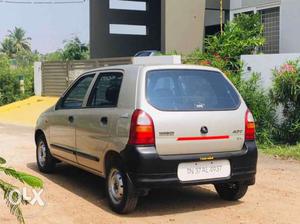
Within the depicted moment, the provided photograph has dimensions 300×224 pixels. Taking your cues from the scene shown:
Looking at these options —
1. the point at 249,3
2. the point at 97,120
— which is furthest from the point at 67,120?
the point at 249,3

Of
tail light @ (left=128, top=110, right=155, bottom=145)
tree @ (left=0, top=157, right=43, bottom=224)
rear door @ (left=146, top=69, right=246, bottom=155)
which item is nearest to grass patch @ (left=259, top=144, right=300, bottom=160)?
rear door @ (left=146, top=69, right=246, bottom=155)

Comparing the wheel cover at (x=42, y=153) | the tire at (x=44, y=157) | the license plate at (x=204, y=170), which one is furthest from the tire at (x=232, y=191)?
the wheel cover at (x=42, y=153)

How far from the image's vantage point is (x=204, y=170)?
5789mm

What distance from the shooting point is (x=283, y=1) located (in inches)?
611

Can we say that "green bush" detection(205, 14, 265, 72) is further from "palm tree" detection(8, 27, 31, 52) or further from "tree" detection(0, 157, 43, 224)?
"palm tree" detection(8, 27, 31, 52)

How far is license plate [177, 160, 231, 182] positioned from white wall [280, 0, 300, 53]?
996cm

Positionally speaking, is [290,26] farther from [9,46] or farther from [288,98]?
[9,46]

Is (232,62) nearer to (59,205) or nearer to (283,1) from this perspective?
(283,1)

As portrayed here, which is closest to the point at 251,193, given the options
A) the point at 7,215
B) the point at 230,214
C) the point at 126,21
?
the point at 230,214

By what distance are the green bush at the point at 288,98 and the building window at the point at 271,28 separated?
208 inches

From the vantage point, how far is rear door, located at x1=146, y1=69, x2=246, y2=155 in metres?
5.65

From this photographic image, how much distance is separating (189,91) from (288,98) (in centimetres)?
527

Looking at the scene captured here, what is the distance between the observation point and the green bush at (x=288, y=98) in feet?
34.5

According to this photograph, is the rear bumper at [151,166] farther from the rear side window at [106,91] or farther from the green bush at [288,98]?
the green bush at [288,98]
